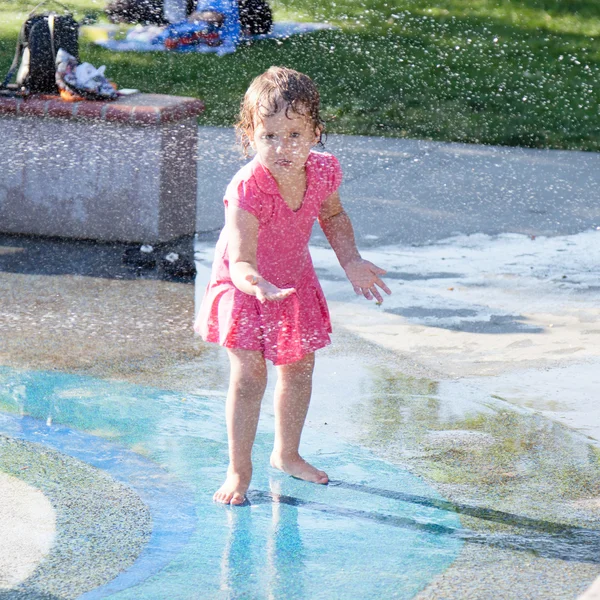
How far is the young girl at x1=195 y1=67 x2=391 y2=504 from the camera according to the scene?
299 cm

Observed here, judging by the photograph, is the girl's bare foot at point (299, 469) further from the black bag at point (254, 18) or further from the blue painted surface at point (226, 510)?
the black bag at point (254, 18)

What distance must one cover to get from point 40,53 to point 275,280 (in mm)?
3672

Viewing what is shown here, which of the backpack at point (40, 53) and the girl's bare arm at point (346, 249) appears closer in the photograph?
the girl's bare arm at point (346, 249)

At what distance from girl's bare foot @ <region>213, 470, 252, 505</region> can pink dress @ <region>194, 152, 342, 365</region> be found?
33cm

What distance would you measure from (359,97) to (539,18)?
548 cm

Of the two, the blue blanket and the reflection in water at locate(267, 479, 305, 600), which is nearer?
the reflection in water at locate(267, 479, 305, 600)

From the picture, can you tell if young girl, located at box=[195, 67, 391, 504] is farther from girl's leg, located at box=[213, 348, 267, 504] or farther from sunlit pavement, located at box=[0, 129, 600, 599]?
sunlit pavement, located at box=[0, 129, 600, 599]

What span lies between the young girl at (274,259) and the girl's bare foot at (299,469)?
15mm

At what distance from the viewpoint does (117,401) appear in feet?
12.8

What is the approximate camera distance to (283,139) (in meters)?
2.99

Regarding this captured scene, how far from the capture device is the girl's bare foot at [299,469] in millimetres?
3250

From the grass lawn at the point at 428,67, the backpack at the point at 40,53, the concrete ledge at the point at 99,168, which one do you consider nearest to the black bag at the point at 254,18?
the grass lawn at the point at 428,67

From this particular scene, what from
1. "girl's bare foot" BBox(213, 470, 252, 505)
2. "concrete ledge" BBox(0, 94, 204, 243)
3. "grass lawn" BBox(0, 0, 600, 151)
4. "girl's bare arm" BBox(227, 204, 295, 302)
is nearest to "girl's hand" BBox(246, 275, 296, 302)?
"girl's bare arm" BBox(227, 204, 295, 302)

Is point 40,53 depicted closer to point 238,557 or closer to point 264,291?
point 264,291
